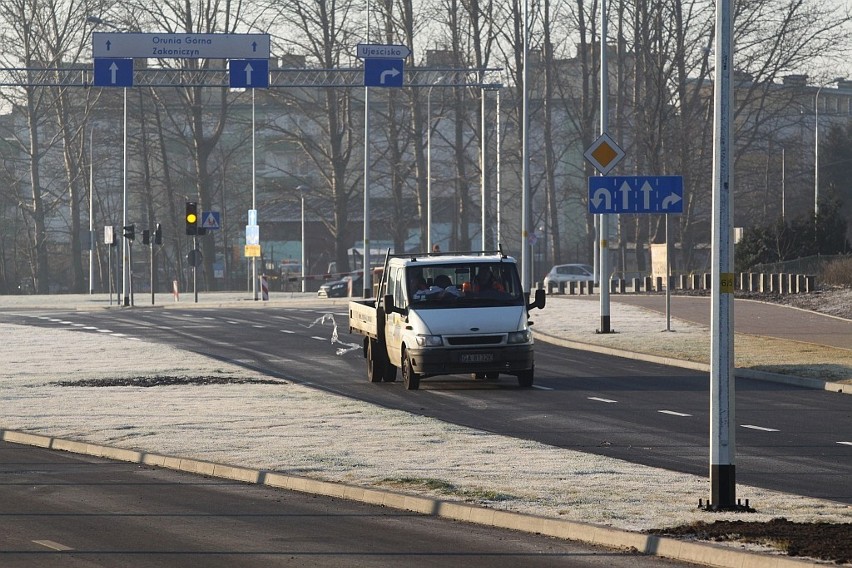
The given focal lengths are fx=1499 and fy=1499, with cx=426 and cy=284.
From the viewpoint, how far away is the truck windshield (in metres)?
23.0

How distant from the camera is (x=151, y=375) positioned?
25.1 metres

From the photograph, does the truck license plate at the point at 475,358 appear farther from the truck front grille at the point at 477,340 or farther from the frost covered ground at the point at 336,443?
the frost covered ground at the point at 336,443

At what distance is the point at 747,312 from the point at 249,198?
A: 184 feet

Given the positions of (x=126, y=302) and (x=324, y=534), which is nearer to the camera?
(x=324, y=534)

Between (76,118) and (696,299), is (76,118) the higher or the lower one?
the higher one

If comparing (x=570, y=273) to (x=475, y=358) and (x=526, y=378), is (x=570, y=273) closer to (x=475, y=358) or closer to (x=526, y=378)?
(x=526, y=378)

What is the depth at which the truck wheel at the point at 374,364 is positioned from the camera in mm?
24188

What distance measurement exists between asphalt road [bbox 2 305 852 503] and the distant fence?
47.6ft

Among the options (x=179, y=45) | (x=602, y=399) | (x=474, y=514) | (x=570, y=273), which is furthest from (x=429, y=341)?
(x=570, y=273)

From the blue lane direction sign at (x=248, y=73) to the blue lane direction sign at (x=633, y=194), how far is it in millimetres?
19652

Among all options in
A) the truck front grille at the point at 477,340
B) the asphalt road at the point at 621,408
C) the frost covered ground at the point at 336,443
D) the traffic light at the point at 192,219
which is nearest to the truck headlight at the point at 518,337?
the truck front grille at the point at 477,340

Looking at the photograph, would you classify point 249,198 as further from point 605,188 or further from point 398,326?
point 398,326

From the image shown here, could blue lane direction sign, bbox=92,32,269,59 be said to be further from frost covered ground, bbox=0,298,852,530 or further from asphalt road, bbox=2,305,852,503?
frost covered ground, bbox=0,298,852,530

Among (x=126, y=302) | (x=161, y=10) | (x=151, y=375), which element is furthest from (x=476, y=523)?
(x=161, y=10)
